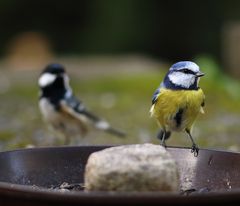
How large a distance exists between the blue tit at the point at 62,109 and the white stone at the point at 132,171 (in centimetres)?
281

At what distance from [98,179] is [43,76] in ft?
10.5

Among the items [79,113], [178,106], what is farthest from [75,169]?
[79,113]

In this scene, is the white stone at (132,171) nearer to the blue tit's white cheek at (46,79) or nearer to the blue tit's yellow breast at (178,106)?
the blue tit's yellow breast at (178,106)

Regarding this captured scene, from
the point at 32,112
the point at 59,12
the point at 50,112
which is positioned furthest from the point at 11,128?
the point at 59,12

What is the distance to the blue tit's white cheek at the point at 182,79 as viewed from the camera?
297 cm

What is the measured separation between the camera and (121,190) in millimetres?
1850

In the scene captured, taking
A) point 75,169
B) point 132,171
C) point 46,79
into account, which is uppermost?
point 132,171

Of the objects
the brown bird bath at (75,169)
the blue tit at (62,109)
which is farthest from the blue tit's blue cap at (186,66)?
the blue tit at (62,109)

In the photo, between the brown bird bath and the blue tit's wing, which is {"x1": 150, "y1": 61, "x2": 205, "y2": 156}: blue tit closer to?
the brown bird bath

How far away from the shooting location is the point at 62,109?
4.88m

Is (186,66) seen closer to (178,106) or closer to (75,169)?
(178,106)

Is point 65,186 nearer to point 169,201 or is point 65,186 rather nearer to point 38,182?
point 38,182

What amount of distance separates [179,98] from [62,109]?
2021 mm

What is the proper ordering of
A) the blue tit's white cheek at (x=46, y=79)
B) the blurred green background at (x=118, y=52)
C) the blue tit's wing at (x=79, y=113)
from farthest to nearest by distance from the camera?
the blurred green background at (x=118, y=52) < the blue tit's white cheek at (x=46, y=79) < the blue tit's wing at (x=79, y=113)
